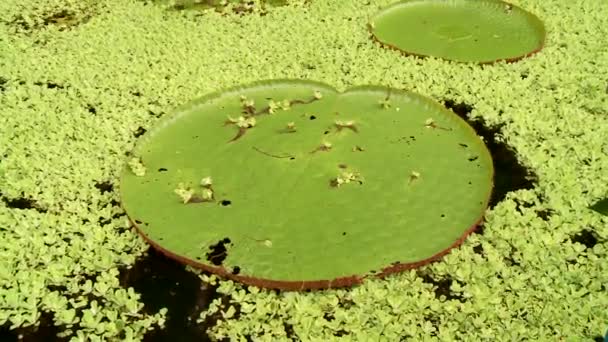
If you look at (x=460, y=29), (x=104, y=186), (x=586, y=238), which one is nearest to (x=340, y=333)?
(x=586, y=238)

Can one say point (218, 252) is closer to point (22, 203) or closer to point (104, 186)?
point (104, 186)

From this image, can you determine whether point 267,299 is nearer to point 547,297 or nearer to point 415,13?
point 547,297

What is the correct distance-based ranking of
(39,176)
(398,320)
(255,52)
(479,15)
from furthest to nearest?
(479,15), (255,52), (39,176), (398,320)

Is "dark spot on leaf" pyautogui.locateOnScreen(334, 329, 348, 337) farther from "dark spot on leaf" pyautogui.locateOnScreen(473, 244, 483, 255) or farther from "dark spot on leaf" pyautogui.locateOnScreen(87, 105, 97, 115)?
"dark spot on leaf" pyautogui.locateOnScreen(87, 105, 97, 115)

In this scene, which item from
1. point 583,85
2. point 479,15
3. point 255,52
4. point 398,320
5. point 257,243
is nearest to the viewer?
point 398,320

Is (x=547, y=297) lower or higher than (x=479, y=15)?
lower

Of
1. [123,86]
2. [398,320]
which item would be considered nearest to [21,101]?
[123,86]

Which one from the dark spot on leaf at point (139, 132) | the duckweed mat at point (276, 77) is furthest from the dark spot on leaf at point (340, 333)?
the dark spot on leaf at point (139, 132)
